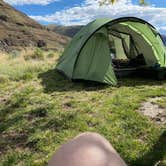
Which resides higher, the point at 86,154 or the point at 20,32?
the point at 86,154

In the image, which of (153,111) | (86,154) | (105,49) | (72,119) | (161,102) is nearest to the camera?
(86,154)

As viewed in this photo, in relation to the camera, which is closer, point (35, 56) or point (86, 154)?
point (86, 154)

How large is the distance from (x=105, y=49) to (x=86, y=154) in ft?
30.5

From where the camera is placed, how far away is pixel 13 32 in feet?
368

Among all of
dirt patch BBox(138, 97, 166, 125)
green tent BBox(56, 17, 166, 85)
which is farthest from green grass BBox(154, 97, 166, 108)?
green tent BBox(56, 17, 166, 85)

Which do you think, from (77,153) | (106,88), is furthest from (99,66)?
(77,153)

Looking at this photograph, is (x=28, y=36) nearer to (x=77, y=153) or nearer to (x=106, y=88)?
(x=106, y=88)

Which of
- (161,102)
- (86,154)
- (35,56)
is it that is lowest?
(35,56)

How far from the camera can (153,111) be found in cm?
786

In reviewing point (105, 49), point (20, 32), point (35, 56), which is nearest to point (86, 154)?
point (105, 49)

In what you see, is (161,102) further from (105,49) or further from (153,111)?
(105,49)

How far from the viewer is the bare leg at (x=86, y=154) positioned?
2.11 metres

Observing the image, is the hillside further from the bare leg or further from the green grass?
the bare leg

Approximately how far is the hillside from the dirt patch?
7953 centimetres
